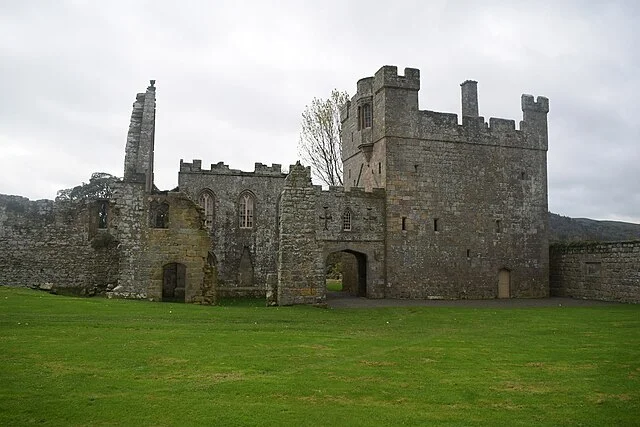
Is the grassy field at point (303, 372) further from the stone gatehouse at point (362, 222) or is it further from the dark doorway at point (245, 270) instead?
the dark doorway at point (245, 270)

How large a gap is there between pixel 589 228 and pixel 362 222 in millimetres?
36271

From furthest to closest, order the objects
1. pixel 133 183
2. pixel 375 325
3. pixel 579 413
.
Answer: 1. pixel 133 183
2. pixel 375 325
3. pixel 579 413

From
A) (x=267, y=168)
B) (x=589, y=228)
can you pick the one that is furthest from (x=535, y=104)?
(x=589, y=228)

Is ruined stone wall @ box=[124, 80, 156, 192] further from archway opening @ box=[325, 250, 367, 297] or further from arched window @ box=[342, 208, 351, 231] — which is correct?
archway opening @ box=[325, 250, 367, 297]

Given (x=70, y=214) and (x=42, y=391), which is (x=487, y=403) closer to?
(x=42, y=391)

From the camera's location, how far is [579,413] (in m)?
7.46

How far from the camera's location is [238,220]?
124ft

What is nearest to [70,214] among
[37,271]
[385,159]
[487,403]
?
[37,271]

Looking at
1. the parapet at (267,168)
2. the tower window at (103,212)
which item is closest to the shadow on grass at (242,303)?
the tower window at (103,212)

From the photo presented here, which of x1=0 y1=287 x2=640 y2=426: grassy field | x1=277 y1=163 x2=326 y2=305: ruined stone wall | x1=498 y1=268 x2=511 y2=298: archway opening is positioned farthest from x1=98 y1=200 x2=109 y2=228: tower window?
x1=498 y1=268 x2=511 y2=298: archway opening

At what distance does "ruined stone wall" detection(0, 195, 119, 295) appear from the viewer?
25.3 metres

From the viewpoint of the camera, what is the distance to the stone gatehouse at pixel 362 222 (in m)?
23.5

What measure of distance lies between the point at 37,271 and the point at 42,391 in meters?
19.8

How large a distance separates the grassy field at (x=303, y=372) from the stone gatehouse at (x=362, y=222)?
6.94 m
